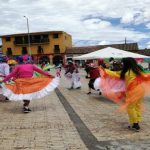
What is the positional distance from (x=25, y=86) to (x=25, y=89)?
10cm

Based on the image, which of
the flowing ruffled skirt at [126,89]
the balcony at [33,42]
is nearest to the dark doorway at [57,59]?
the balcony at [33,42]

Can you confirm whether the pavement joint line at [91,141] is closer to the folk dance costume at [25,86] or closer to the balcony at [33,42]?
the folk dance costume at [25,86]

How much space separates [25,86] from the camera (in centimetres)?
1141

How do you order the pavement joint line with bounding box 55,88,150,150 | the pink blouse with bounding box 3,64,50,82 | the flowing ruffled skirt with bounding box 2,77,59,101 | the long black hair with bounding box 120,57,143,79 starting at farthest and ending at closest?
the pink blouse with bounding box 3,64,50,82 < the flowing ruffled skirt with bounding box 2,77,59,101 < the long black hair with bounding box 120,57,143,79 < the pavement joint line with bounding box 55,88,150,150

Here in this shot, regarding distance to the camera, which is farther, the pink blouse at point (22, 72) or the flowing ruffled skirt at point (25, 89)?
the pink blouse at point (22, 72)

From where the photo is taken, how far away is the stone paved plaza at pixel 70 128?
23.9 feet

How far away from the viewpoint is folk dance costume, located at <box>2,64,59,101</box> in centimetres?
1132

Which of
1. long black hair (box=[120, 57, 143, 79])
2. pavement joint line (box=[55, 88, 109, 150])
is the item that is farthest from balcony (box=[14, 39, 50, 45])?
long black hair (box=[120, 57, 143, 79])

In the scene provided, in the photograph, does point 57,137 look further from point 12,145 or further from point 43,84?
point 43,84

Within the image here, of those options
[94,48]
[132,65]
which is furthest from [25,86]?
[94,48]

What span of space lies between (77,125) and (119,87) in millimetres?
1395

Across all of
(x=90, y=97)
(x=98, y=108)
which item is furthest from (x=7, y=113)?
(x=90, y=97)

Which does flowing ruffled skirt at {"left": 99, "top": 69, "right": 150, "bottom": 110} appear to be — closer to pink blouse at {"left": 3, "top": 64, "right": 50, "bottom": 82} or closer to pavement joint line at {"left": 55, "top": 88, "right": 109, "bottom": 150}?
pavement joint line at {"left": 55, "top": 88, "right": 109, "bottom": 150}

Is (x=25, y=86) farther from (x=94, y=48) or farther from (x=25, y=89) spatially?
(x=94, y=48)
